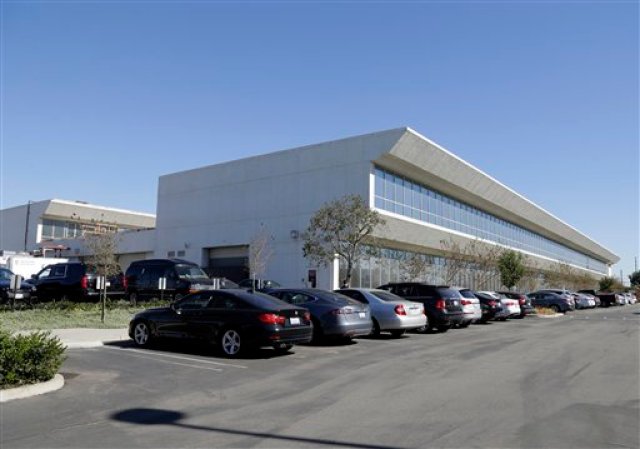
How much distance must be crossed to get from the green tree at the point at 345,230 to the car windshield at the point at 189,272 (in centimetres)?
785

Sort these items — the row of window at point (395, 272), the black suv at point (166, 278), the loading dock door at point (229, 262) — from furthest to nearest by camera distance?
1. the loading dock door at point (229, 262)
2. the row of window at point (395, 272)
3. the black suv at point (166, 278)

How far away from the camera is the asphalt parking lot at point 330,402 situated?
6.23 m

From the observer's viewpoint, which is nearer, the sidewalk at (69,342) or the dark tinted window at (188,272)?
the sidewalk at (69,342)

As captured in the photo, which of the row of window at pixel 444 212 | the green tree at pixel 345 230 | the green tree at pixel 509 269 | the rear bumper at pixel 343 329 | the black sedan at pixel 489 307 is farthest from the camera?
the green tree at pixel 509 269

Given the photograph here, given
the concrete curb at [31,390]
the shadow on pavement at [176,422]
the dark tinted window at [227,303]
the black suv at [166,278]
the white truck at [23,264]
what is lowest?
the shadow on pavement at [176,422]

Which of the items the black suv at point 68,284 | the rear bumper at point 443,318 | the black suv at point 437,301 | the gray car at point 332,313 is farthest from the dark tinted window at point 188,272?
the rear bumper at point 443,318

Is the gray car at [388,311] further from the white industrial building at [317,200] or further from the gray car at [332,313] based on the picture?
the white industrial building at [317,200]

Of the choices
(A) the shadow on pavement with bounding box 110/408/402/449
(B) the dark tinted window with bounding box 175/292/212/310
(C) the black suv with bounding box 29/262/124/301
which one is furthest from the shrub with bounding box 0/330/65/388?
(C) the black suv with bounding box 29/262/124/301

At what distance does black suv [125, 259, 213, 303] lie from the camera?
23.5 meters

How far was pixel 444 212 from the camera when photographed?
1945 inches

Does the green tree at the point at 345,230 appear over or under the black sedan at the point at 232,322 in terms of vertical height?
over

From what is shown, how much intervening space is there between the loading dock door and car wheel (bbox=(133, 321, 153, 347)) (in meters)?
28.6

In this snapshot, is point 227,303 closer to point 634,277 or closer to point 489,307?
point 489,307

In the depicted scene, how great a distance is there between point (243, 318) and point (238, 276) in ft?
106
